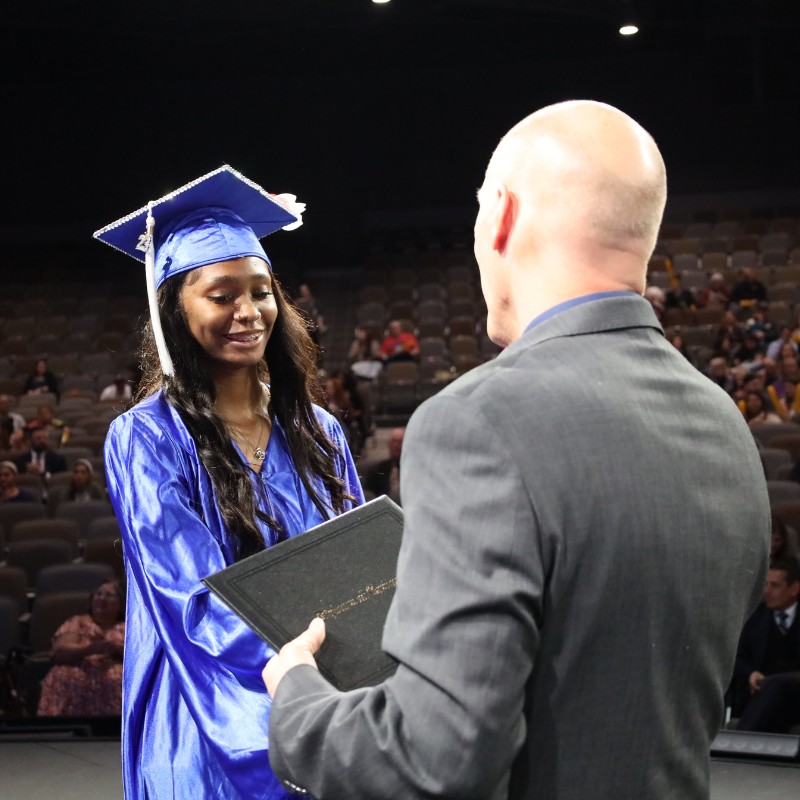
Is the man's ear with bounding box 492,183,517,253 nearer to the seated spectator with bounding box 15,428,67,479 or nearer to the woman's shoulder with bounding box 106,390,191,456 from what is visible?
the woman's shoulder with bounding box 106,390,191,456

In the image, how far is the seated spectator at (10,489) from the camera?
767cm

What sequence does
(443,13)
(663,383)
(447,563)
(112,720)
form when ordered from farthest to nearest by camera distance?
(443,13) < (112,720) < (663,383) < (447,563)

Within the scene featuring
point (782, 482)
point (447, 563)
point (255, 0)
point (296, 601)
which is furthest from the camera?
point (255, 0)

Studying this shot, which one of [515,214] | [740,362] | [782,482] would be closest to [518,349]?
[515,214]

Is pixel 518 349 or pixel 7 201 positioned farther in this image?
pixel 7 201

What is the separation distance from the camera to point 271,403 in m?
2.09

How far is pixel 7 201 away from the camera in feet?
52.5

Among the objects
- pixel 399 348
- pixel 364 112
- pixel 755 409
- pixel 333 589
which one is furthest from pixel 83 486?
pixel 364 112

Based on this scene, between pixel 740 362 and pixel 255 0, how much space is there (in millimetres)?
6621

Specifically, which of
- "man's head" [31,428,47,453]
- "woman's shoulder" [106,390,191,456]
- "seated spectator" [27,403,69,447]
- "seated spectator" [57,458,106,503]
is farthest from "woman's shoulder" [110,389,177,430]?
"seated spectator" [27,403,69,447]

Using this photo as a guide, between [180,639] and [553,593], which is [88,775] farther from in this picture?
[553,593]

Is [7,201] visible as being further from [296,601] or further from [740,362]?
[296,601]

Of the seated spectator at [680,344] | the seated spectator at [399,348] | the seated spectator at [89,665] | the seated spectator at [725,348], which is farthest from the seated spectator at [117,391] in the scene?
the seated spectator at [89,665]

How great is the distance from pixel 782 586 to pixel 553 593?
395 centimetres
